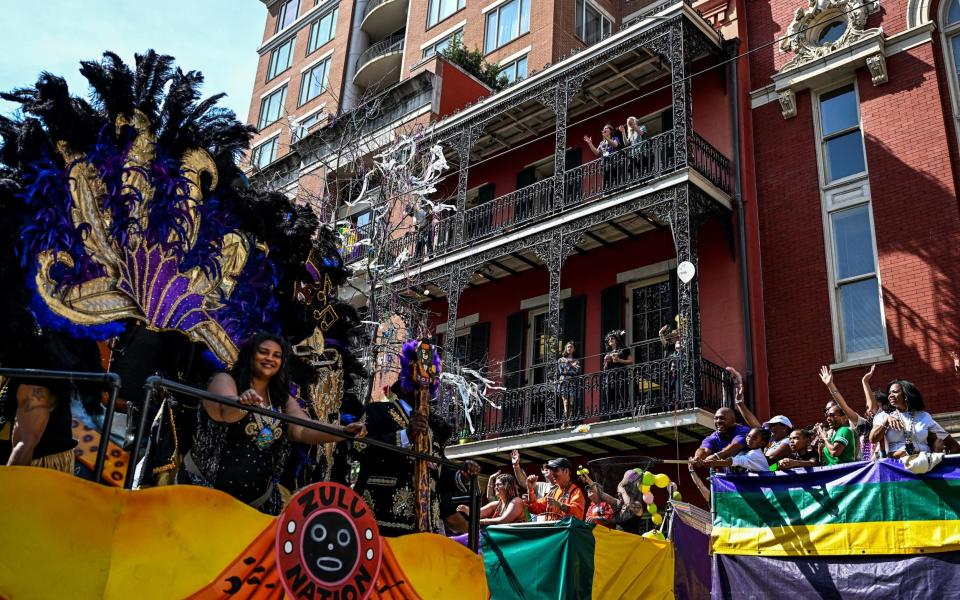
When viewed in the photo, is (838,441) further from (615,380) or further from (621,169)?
(621,169)

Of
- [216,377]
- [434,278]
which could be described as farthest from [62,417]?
[434,278]

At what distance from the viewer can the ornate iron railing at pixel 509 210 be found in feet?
58.3

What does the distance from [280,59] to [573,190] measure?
22.0 m

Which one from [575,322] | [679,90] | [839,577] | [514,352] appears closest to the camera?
[839,577]

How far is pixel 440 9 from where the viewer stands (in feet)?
92.7

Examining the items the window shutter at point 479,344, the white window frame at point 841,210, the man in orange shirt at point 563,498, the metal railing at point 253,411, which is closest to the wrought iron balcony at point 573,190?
the white window frame at point 841,210

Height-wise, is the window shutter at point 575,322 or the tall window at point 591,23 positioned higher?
the tall window at point 591,23

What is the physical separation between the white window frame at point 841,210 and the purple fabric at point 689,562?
5.69 meters

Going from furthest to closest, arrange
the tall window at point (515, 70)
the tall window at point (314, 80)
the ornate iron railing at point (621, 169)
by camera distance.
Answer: the tall window at point (314, 80) < the tall window at point (515, 70) < the ornate iron railing at point (621, 169)

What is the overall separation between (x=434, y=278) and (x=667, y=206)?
5.91 meters

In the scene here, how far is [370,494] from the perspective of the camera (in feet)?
19.4

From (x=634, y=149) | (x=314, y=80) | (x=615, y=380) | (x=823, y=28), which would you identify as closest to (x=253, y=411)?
(x=615, y=380)

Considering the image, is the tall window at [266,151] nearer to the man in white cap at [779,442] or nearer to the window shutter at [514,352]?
the window shutter at [514,352]

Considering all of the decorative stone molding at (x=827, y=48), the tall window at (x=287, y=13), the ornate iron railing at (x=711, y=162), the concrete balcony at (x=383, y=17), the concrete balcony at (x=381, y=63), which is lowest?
the ornate iron railing at (x=711, y=162)
